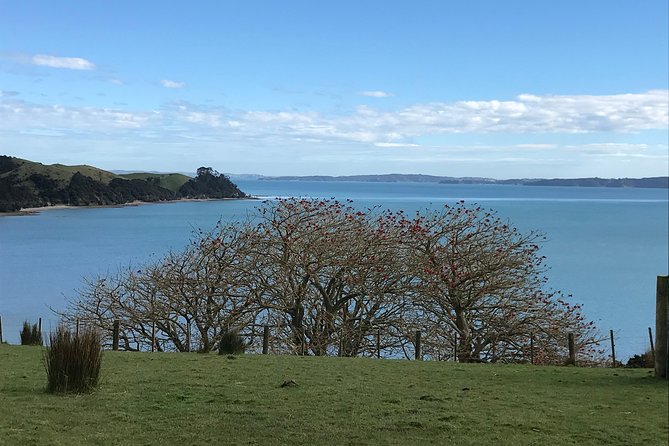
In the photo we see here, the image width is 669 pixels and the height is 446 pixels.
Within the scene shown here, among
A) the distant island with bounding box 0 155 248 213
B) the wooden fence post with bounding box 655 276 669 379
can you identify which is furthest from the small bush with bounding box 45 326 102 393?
the distant island with bounding box 0 155 248 213

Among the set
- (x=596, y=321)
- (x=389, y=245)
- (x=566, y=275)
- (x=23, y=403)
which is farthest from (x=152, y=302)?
(x=566, y=275)

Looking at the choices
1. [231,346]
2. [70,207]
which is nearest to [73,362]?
[231,346]

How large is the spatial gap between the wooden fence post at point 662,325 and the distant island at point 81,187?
113838 mm

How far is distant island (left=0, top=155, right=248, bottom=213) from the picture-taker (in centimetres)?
11681

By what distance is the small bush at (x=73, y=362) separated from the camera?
732 centimetres

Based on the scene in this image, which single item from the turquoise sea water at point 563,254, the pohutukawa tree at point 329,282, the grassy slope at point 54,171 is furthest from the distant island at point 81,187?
the pohutukawa tree at point 329,282

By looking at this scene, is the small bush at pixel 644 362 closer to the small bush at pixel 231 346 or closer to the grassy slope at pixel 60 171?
the small bush at pixel 231 346

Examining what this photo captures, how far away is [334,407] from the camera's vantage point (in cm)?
689

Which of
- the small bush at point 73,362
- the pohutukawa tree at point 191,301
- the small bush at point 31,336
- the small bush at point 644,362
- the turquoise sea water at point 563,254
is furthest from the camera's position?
the pohutukawa tree at point 191,301

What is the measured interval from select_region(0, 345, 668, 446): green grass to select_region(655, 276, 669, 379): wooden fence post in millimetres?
266

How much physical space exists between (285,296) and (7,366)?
903 cm

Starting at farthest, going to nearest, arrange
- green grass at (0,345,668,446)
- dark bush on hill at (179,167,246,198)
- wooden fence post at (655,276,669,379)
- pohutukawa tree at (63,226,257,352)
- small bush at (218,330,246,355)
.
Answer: dark bush on hill at (179,167,246,198) < pohutukawa tree at (63,226,257,352) < small bush at (218,330,246,355) < wooden fence post at (655,276,669,379) < green grass at (0,345,668,446)

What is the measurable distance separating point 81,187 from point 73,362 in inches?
5014

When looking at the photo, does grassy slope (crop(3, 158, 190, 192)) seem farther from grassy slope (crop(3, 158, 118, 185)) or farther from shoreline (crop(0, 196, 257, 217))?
shoreline (crop(0, 196, 257, 217))
